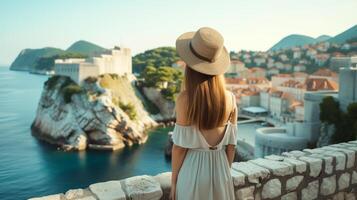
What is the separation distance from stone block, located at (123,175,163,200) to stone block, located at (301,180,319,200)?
5.19 ft

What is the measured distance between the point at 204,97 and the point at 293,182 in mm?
1813

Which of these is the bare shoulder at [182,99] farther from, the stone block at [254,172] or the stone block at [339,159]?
the stone block at [339,159]

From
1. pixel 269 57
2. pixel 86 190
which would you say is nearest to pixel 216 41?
pixel 86 190

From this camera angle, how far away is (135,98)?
4822 cm

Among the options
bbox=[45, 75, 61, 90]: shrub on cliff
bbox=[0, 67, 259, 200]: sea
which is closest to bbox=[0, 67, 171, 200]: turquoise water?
bbox=[0, 67, 259, 200]: sea

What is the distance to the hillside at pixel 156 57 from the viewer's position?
Answer: 7644cm

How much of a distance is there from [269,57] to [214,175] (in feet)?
322

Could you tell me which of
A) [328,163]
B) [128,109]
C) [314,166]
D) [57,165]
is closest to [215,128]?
[314,166]

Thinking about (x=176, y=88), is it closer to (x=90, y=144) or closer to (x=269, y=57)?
(x=90, y=144)

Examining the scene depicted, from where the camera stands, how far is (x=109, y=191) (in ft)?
7.88

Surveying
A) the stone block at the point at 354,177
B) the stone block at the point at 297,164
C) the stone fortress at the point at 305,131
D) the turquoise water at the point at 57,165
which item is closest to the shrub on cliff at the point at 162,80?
the turquoise water at the point at 57,165

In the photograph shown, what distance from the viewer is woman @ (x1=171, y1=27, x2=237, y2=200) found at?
73.1 inches

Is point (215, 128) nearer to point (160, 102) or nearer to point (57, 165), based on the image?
point (57, 165)

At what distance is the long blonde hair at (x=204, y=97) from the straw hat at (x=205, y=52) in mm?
46
